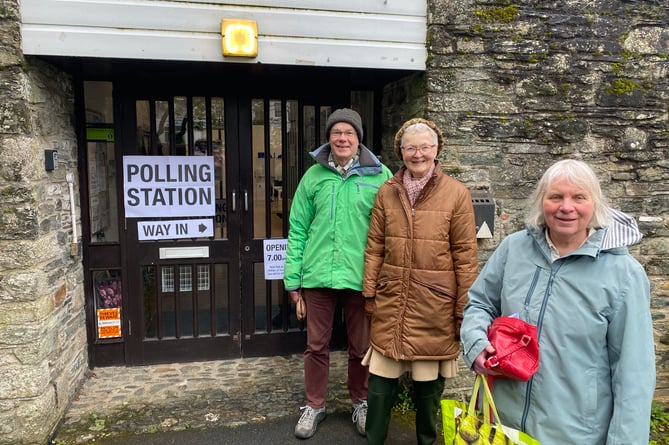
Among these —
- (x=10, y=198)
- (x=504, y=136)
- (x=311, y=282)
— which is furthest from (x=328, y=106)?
(x=10, y=198)

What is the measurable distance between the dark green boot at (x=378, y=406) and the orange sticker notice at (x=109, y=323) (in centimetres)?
233

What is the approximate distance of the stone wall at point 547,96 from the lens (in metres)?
3.36

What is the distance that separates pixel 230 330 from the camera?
4.19 m

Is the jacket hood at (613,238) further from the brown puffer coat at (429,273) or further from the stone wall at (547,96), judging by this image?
the stone wall at (547,96)

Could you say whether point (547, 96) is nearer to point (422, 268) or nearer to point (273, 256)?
point (422, 268)

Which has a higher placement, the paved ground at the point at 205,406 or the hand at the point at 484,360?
the hand at the point at 484,360

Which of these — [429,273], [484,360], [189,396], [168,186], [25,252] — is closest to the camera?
[484,360]

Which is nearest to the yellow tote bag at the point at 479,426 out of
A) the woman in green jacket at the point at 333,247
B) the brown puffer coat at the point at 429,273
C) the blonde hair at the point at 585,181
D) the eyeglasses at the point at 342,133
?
the brown puffer coat at the point at 429,273

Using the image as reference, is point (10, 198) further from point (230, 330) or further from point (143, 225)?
point (230, 330)

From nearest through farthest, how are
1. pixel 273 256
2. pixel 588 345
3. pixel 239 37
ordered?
pixel 588 345
pixel 239 37
pixel 273 256

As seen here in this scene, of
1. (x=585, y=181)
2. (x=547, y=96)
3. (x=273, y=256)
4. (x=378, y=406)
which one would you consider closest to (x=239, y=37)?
(x=273, y=256)

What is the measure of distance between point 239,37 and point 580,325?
255 cm

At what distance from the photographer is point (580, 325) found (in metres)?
1.72

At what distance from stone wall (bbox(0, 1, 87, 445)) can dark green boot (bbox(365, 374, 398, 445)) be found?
6.62 ft
